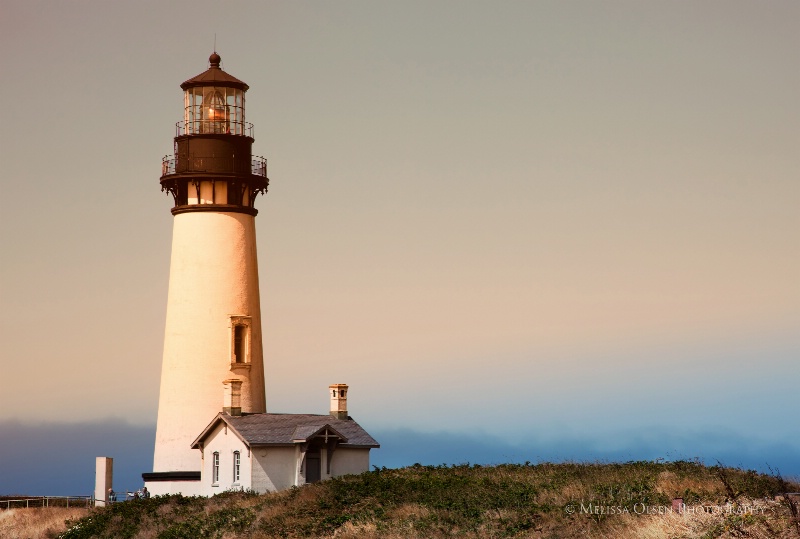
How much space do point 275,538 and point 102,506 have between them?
14048 mm

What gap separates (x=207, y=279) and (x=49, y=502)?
11957mm

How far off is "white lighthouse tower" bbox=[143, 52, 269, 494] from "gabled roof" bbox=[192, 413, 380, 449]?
4.64 ft

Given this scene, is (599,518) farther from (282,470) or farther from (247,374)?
(247,374)

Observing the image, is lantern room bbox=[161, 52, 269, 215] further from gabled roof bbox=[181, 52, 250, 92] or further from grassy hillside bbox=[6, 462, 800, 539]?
grassy hillside bbox=[6, 462, 800, 539]

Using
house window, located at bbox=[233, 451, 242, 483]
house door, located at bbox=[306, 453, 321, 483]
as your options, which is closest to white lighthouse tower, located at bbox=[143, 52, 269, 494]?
house window, located at bbox=[233, 451, 242, 483]

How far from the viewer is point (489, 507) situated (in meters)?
34.6

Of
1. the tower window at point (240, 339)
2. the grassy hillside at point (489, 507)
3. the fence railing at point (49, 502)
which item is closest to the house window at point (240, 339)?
the tower window at point (240, 339)

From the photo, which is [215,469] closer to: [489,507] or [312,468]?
[312,468]

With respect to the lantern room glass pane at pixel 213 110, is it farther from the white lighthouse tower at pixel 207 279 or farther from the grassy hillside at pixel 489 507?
the grassy hillside at pixel 489 507

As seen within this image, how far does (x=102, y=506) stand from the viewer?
47375mm

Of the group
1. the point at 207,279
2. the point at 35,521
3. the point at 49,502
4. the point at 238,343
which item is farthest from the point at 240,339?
the point at 49,502

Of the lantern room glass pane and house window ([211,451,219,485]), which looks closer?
house window ([211,451,219,485])

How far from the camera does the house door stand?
145 feet

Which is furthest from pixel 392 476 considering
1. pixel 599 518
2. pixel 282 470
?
pixel 599 518
